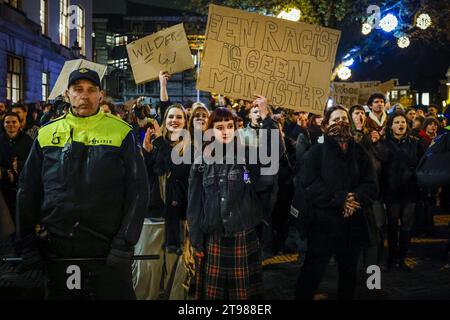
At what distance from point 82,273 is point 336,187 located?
2.33 m

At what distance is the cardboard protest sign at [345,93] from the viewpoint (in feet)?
34.9

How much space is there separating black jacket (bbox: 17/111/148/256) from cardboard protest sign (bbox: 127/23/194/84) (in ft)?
11.9

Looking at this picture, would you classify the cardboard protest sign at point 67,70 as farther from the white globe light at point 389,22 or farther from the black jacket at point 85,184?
the white globe light at point 389,22

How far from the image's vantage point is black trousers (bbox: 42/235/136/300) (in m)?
3.59

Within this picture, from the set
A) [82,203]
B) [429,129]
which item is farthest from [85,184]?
[429,129]

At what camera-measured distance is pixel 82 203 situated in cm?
353

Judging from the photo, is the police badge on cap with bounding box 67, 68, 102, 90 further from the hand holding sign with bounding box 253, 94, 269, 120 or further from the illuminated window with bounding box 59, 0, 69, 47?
the illuminated window with bounding box 59, 0, 69, 47

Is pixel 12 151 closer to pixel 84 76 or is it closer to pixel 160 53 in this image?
pixel 160 53

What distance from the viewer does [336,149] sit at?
15.6 ft
